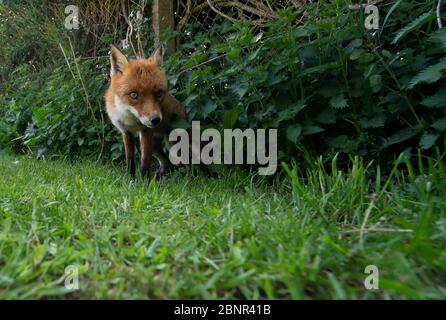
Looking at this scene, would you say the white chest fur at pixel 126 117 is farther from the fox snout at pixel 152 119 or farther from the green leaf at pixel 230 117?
the green leaf at pixel 230 117

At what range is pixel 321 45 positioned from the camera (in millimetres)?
3146

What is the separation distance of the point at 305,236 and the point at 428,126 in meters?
1.69

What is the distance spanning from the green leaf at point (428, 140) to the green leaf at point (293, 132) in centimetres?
84

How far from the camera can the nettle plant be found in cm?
278

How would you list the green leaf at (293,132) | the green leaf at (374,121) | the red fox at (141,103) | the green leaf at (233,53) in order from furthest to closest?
the red fox at (141,103) → the green leaf at (233,53) → the green leaf at (293,132) → the green leaf at (374,121)

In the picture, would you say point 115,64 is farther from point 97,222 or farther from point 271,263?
point 271,263

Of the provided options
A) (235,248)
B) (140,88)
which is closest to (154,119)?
(140,88)

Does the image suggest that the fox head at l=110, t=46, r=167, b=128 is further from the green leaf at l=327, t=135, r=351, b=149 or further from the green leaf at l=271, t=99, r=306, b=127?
the green leaf at l=327, t=135, r=351, b=149

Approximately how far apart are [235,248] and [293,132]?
186 cm

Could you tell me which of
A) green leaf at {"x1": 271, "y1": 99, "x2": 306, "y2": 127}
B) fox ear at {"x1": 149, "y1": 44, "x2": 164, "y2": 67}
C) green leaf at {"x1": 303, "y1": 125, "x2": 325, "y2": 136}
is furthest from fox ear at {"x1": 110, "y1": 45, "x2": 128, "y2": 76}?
green leaf at {"x1": 303, "y1": 125, "x2": 325, "y2": 136}

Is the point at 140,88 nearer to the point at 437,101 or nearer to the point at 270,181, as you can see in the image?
the point at 270,181

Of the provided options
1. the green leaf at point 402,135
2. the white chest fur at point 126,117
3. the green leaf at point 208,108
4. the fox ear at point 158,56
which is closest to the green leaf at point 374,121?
the green leaf at point 402,135

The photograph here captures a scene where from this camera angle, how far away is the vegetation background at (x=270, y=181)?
1.19 m
